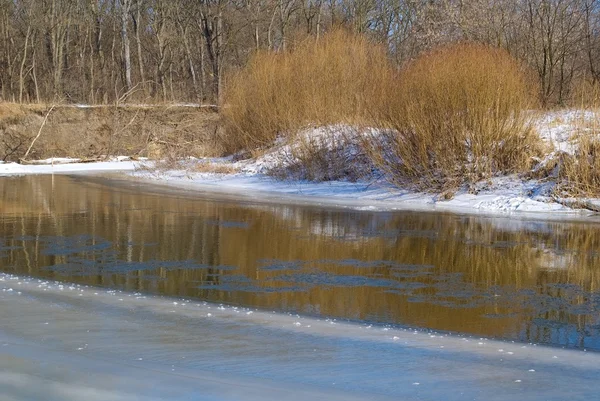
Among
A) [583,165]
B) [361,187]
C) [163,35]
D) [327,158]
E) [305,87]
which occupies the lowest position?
[361,187]

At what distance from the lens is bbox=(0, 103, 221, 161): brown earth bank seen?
33125mm

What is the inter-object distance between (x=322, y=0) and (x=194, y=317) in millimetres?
43089

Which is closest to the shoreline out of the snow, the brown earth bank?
the snow

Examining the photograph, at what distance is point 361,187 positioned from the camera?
804 inches

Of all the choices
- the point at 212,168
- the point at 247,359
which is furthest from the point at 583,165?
the point at 247,359

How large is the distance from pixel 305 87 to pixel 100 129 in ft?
45.9

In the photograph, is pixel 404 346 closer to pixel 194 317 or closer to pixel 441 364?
pixel 441 364

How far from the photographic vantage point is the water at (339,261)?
24.3 feet

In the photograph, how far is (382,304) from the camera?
7633 mm

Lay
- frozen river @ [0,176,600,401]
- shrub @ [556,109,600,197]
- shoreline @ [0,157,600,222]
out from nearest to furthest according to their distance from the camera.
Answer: frozen river @ [0,176,600,401] → shoreline @ [0,157,600,222] → shrub @ [556,109,600,197]

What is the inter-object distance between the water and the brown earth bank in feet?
57.1

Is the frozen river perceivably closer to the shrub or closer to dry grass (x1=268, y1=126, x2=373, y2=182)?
the shrub

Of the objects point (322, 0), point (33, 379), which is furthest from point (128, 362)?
point (322, 0)

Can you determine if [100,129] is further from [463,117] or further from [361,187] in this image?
[463,117]
